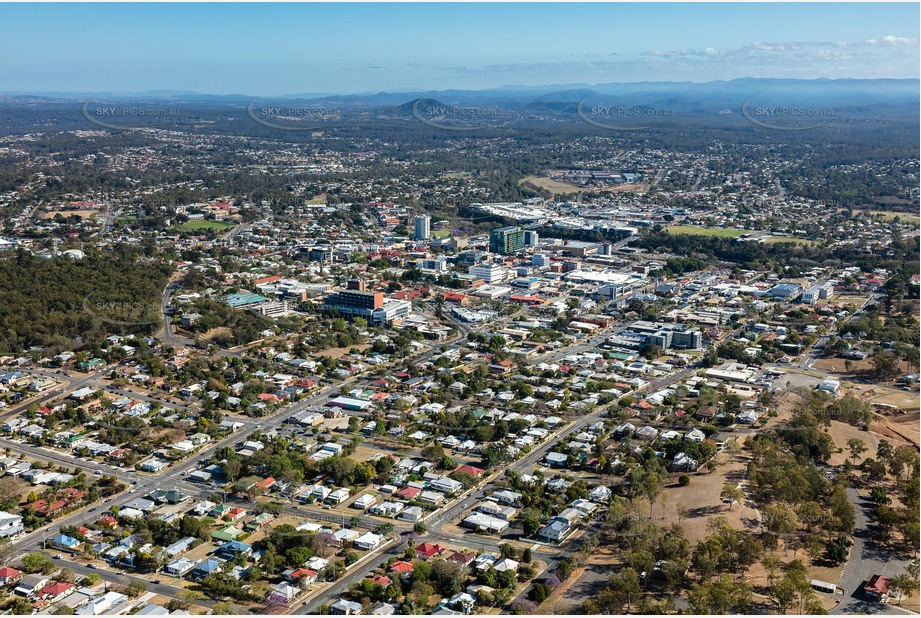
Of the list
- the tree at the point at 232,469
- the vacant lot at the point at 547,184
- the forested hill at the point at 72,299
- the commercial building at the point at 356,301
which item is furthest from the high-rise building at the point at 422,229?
the tree at the point at 232,469

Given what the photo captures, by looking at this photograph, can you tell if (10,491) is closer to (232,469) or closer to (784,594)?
(232,469)

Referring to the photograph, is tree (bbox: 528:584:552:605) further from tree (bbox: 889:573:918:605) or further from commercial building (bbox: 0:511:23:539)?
commercial building (bbox: 0:511:23:539)

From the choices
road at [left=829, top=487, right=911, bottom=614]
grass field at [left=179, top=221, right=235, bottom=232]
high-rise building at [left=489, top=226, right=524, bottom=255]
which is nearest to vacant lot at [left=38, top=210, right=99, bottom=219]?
grass field at [left=179, top=221, right=235, bottom=232]

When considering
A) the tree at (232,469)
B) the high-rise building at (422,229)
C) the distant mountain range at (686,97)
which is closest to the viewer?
the tree at (232,469)

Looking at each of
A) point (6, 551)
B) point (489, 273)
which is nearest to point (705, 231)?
point (489, 273)

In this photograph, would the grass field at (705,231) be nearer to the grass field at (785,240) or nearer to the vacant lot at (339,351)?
the grass field at (785,240)

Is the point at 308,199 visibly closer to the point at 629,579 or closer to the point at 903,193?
the point at 903,193
